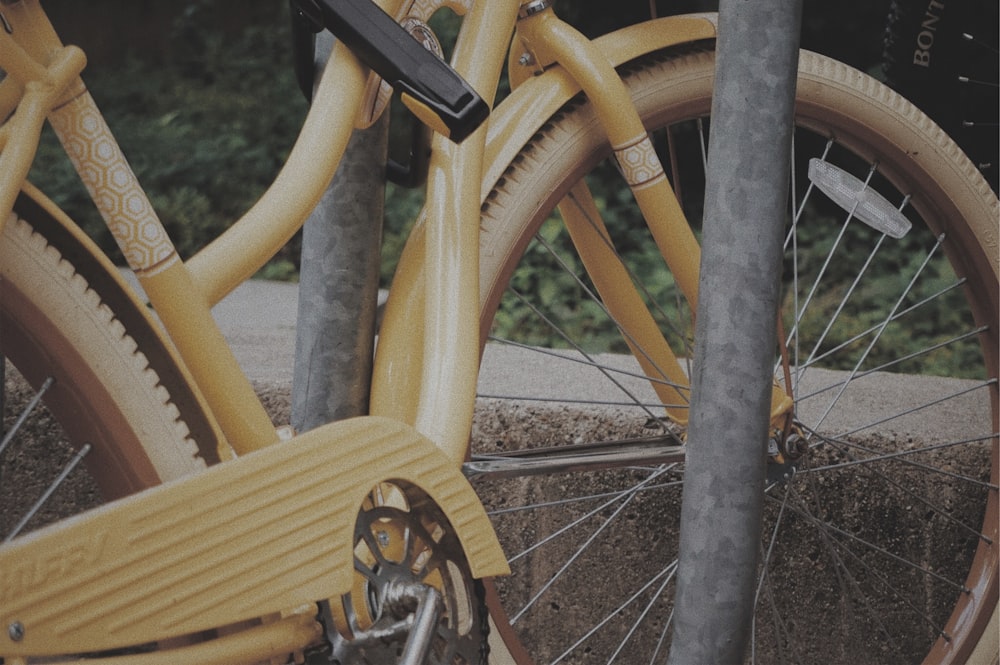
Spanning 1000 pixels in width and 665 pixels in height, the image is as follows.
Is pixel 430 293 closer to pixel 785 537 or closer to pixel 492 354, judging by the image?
pixel 785 537

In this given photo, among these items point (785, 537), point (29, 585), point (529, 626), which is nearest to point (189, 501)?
point (29, 585)

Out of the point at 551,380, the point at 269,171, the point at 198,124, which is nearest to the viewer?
the point at 551,380

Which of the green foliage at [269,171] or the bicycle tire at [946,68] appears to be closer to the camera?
the bicycle tire at [946,68]

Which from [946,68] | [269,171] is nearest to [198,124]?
[269,171]

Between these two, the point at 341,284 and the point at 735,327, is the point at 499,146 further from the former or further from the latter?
the point at 735,327

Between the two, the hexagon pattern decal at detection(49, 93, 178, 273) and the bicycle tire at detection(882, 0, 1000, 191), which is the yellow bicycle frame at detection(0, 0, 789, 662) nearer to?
the hexagon pattern decal at detection(49, 93, 178, 273)

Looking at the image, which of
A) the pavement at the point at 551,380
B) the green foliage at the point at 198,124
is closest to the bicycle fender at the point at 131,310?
the pavement at the point at 551,380

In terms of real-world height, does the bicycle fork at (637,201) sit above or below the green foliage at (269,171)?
below

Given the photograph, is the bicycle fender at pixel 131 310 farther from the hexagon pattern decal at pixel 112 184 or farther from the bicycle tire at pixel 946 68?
the bicycle tire at pixel 946 68

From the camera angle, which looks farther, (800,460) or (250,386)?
(800,460)

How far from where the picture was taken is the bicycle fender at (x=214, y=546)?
717mm

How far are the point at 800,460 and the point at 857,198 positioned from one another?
32 centimetres

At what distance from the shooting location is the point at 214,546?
779mm

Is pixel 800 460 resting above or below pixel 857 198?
below
